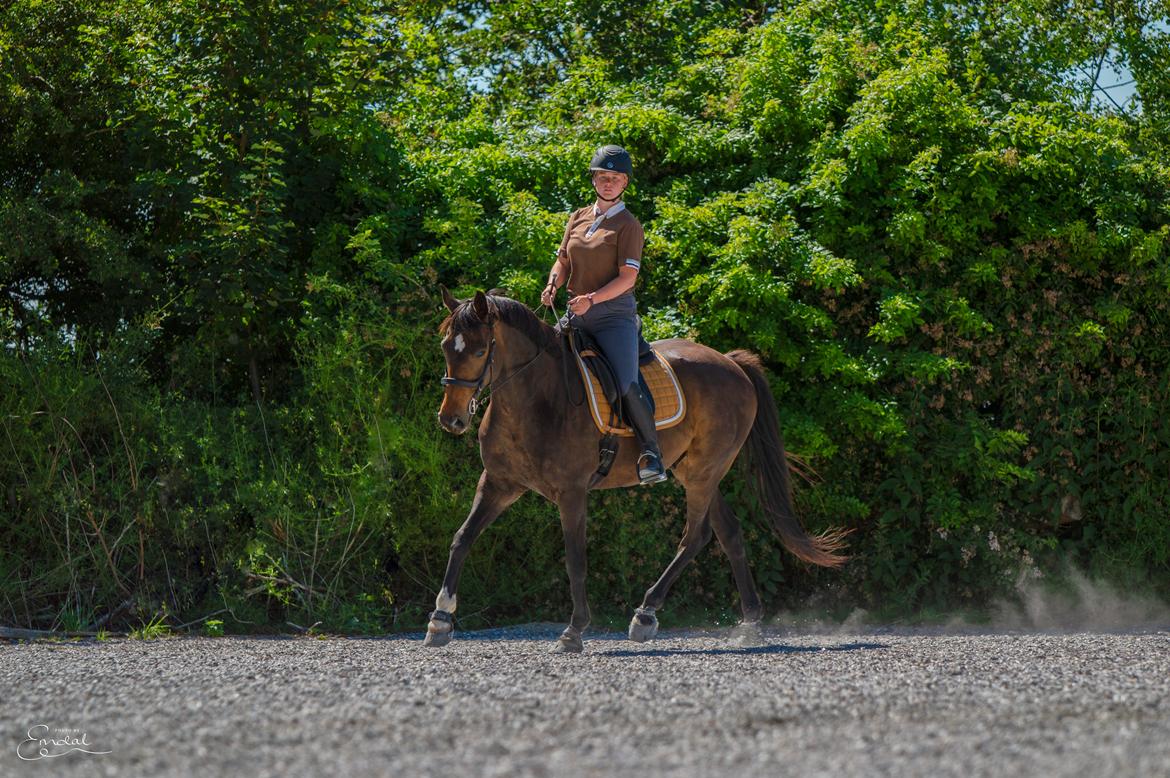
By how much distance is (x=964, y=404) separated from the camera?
10.8 m

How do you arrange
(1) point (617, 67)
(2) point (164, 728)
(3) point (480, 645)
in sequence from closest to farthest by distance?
(2) point (164, 728) → (3) point (480, 645) → (1) point (617, 67)

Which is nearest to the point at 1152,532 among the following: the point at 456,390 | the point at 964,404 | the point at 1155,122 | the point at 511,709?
the point at 964,404

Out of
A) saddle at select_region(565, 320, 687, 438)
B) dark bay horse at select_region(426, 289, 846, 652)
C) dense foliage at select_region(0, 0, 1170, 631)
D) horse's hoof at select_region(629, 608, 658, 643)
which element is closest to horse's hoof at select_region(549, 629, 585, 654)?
dark bay horse at select_region(426, 289, 846, 652)

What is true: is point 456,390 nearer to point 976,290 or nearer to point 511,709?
point 511,709

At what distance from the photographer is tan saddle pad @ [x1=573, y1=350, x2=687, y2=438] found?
8.19m

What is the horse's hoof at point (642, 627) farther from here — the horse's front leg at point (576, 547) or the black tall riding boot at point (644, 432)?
the black tall riding boot at point (644, 432)

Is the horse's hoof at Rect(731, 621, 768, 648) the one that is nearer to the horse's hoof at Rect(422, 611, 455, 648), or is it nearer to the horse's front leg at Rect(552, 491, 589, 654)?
the horse's front leg at Rect(552, 491, 589, 654)

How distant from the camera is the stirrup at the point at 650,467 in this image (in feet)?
27.2

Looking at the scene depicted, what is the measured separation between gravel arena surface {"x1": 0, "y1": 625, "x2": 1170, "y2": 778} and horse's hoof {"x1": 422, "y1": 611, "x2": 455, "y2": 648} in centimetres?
21

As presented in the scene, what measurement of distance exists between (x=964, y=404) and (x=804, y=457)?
1479 millimetres

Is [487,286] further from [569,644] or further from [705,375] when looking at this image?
[569,644]

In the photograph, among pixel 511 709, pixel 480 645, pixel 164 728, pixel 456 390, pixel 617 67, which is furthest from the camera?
pixel 617 67

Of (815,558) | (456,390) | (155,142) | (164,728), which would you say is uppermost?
(155,142)

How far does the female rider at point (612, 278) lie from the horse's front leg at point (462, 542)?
90 centimetres
